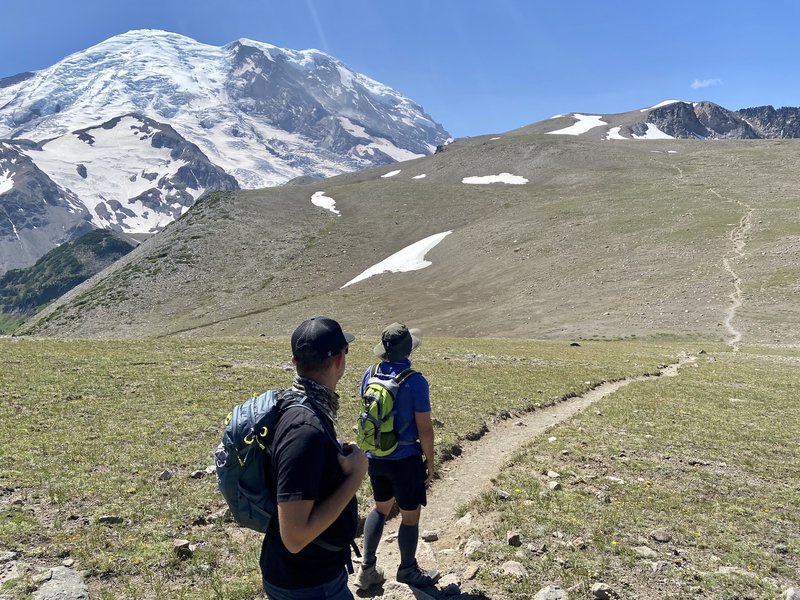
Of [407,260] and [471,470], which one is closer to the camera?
[471,470]

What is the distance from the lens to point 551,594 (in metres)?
7.62

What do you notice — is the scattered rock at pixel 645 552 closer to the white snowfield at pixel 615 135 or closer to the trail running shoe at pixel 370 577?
the trail running shoe at pixel 370 577

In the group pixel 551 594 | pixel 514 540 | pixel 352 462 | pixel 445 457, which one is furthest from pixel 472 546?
pixel 352 462

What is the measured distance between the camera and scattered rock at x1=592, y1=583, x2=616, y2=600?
758 cm

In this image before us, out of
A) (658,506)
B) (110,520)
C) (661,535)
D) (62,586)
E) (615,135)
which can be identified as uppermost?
(615,135)

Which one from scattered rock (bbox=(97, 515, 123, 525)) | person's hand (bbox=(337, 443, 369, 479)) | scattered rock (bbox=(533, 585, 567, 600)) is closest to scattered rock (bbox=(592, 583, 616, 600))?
scattered rock (bbox=(533, 585, 567, 600))

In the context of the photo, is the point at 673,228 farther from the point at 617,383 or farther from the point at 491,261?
the point at 617,383

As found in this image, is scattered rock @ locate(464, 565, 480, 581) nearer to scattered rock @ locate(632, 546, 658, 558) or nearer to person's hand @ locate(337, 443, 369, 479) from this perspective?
scattered rock @ locate(632, 546, 658, 558)

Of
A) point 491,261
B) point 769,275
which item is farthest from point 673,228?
point 491,261

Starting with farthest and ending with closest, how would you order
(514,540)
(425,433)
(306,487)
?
(514,540) → (425,433) → (306,487)

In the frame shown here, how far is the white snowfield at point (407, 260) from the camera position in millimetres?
87250

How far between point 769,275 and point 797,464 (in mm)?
51851

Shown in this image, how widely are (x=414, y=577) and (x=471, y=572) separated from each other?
3.35 feet

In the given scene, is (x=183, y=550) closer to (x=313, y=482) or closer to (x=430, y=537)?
(x=430, y=537)
